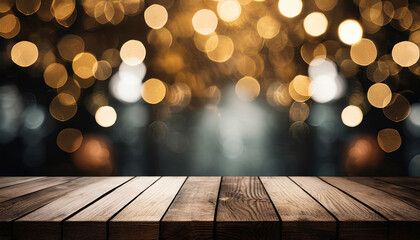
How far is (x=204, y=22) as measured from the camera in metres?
1.72

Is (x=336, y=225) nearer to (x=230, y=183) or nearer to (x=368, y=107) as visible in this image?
(x=230, y=183)

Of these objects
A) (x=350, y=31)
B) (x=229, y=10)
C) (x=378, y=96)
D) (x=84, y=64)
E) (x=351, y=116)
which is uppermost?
(x=229, y=10)

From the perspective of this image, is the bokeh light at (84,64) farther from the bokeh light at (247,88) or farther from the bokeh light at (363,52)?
the bokeh light at (363,52)

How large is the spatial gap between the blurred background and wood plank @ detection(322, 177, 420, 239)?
0.66 meters

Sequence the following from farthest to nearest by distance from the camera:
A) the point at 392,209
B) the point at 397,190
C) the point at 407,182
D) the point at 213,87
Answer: the point at 213,87 → the point at 407,182 → the point at 397,190 → the point at 392,209

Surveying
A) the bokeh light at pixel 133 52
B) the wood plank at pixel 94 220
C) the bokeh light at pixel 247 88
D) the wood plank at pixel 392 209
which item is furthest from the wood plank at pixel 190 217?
the bokeh light at pixel 133 52

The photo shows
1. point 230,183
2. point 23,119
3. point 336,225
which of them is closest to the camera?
point 336,225

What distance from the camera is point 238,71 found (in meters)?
1.70

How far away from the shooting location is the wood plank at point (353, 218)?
25.8 inches

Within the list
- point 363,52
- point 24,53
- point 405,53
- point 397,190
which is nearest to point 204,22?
point 363,52

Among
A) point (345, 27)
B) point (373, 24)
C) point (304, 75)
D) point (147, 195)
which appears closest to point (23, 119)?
point (147, 195)

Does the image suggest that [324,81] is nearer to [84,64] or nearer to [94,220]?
[84,64]

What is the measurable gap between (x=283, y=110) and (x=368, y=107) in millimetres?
455

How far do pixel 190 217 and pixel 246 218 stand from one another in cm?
12
